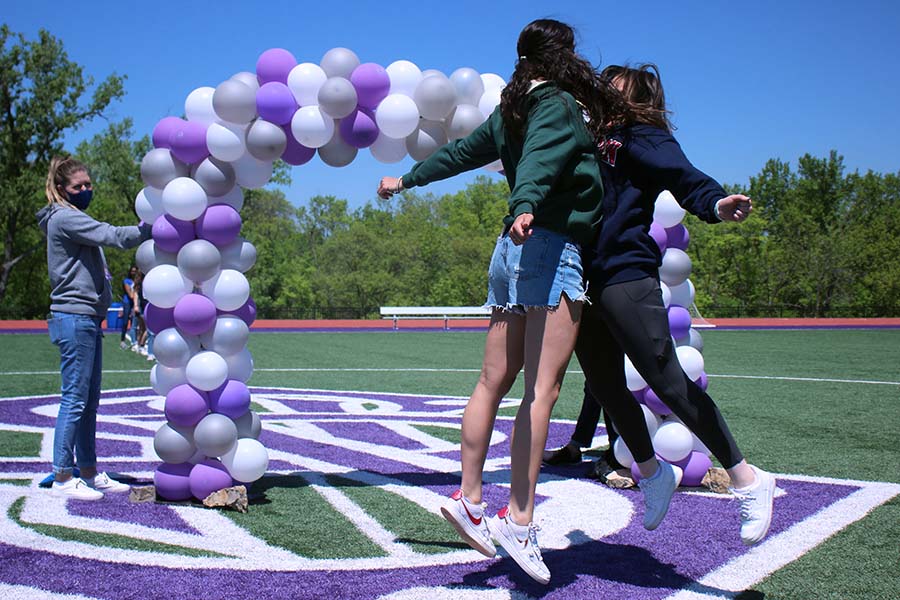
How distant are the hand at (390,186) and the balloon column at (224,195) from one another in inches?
47.6

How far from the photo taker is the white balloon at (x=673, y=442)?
17.0ft

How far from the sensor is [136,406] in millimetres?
9508

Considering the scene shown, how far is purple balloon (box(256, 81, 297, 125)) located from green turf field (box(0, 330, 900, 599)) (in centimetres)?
355

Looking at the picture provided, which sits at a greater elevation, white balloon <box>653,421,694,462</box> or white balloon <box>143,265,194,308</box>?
white balloon <box>143,265,194,308</box>

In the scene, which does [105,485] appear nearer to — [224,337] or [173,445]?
[173,445]

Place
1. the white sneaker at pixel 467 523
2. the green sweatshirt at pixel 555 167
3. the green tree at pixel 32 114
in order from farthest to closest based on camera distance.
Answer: the green tree at pixel 32 114 < the white sneaker at pixel 467 523 < the green sweatshirt at pixel 555 167

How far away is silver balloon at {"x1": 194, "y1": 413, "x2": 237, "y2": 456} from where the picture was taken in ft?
16.4

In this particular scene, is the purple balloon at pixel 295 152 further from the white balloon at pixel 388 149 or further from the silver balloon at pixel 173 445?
the silver balloon at pixel 173 445

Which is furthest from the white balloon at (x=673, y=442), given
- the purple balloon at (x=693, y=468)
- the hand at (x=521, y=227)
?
the hand at (x=521, y=227)

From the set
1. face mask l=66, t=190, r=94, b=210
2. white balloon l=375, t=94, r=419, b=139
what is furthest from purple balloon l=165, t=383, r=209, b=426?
white balloon l=375, t=94, r=419, b=139

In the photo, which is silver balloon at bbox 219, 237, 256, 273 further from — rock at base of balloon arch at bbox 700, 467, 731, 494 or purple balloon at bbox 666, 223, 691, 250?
rock at base of balloon arch at bbox 700, 467, 731, 494

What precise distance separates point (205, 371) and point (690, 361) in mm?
3121

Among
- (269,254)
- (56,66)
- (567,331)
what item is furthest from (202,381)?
(269,254)

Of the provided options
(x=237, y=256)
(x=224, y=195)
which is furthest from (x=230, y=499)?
(x=224, y=195)
